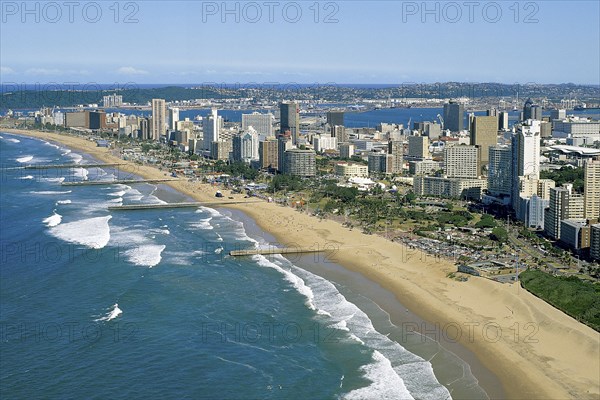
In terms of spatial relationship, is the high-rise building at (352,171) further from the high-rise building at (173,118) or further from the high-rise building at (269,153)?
the high-rise building at (173,118)

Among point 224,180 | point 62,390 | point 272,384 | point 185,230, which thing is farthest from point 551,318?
point 224,180

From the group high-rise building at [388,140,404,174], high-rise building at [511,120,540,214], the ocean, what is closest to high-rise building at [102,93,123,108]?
high-rise building at [388,140,404,174]

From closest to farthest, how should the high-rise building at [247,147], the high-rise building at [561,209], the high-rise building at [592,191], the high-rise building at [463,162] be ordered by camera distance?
the high-rise building at [561,209], the high-rise building at [592,191], the high-rise building at [463,162], the high-rise building at [247,147]

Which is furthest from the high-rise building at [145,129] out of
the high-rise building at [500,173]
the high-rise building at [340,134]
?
the high-rise building at [500,173]

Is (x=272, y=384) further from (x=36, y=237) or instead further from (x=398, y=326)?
(x=36, y=237)

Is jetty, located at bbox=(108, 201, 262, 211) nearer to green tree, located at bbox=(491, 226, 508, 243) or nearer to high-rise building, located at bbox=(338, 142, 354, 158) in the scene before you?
green tree, located at bbox=(491, 226, 508, 243)

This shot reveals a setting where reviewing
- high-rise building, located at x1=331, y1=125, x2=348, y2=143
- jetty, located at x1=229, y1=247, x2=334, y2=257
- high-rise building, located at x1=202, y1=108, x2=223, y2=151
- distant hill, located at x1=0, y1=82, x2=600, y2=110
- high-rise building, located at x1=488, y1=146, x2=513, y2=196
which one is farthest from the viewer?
distant hill, located at x1=0, y1=82, x2=600, y2=110
